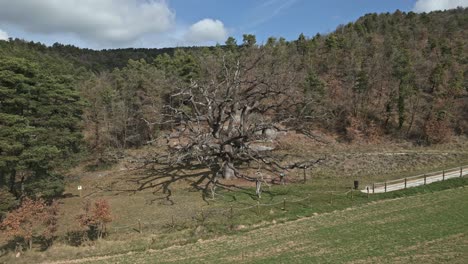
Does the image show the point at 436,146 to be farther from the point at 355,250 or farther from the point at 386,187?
the point at 355,250

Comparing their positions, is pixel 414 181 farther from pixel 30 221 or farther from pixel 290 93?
pixel 30 221

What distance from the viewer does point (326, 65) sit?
59875 mm

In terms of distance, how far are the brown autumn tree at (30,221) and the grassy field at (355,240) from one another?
4.97 metres

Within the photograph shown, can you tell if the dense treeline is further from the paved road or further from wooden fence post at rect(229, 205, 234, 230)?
wooden fence post at rect(229, 205, 234, 230)

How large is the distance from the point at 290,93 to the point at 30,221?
37443 millimetres

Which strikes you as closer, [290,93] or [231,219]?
[231,219]

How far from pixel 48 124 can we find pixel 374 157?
104 ft

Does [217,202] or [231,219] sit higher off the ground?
[231,219]

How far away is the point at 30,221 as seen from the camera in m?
21.5

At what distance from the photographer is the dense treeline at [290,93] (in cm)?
3120

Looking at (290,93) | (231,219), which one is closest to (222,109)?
(231,219)

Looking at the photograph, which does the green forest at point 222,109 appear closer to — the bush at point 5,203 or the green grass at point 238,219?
the bush at point 5,203

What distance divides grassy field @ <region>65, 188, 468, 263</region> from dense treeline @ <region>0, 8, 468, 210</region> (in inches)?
559

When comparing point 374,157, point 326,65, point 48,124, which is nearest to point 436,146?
point 374,157
